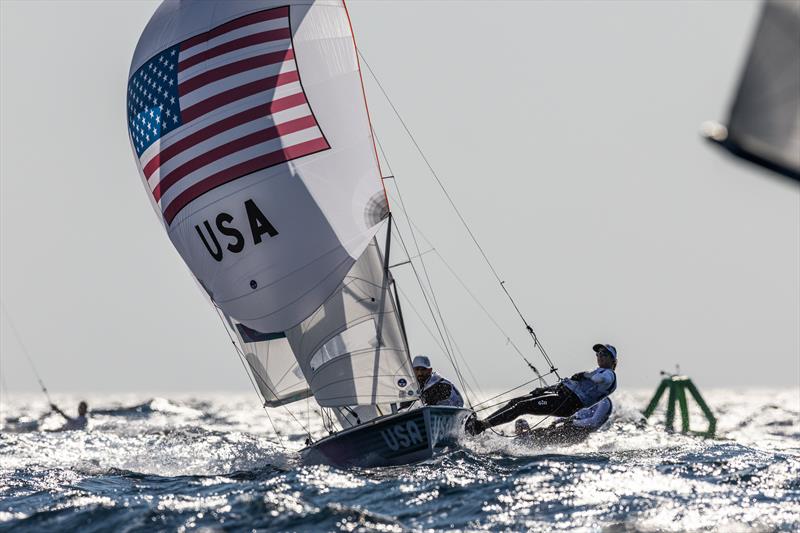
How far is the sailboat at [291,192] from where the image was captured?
40.2 ft

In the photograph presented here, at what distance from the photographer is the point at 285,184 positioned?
12352 millimetres

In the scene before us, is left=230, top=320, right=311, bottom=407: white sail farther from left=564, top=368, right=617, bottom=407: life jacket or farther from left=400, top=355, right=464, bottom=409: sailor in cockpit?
left=564, top=368, right=617, bottom=407: life jacket

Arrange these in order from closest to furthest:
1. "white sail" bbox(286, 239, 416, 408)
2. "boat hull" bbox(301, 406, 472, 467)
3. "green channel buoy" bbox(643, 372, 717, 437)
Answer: "boat hull" bbox(301, 406, 472, 467) < "white sail" bbox(286, 239, 416, 408) < "green channel buoy" bbox(643, 372, 717, 437)

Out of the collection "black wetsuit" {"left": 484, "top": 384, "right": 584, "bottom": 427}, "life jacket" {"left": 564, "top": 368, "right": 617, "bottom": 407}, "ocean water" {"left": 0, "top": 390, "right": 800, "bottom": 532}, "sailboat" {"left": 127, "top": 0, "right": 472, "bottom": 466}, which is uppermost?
"sailboat" {"left": 127, "top": 0, "right": 472, "bottom": 466}

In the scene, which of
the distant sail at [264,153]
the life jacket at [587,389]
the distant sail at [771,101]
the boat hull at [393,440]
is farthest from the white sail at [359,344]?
the distant sail at [771,101]

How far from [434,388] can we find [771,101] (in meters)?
9.46

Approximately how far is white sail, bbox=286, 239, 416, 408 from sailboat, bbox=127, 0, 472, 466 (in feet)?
0.05

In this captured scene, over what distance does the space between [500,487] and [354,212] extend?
3.88 metres

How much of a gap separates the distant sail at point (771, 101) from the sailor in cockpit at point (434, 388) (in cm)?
913

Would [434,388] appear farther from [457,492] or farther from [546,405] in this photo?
[457,492]

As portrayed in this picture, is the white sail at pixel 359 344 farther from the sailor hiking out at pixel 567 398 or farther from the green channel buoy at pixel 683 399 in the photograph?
the green channel buoy at pixel 683 399

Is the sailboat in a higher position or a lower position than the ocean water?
higher

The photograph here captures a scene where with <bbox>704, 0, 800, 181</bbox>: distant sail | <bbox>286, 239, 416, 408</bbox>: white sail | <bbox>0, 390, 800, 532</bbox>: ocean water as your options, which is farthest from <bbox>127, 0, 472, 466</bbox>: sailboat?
<bbox>704, 0, 800, 181</bbox>: distant sail

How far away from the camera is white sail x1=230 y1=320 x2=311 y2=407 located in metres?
14.4
